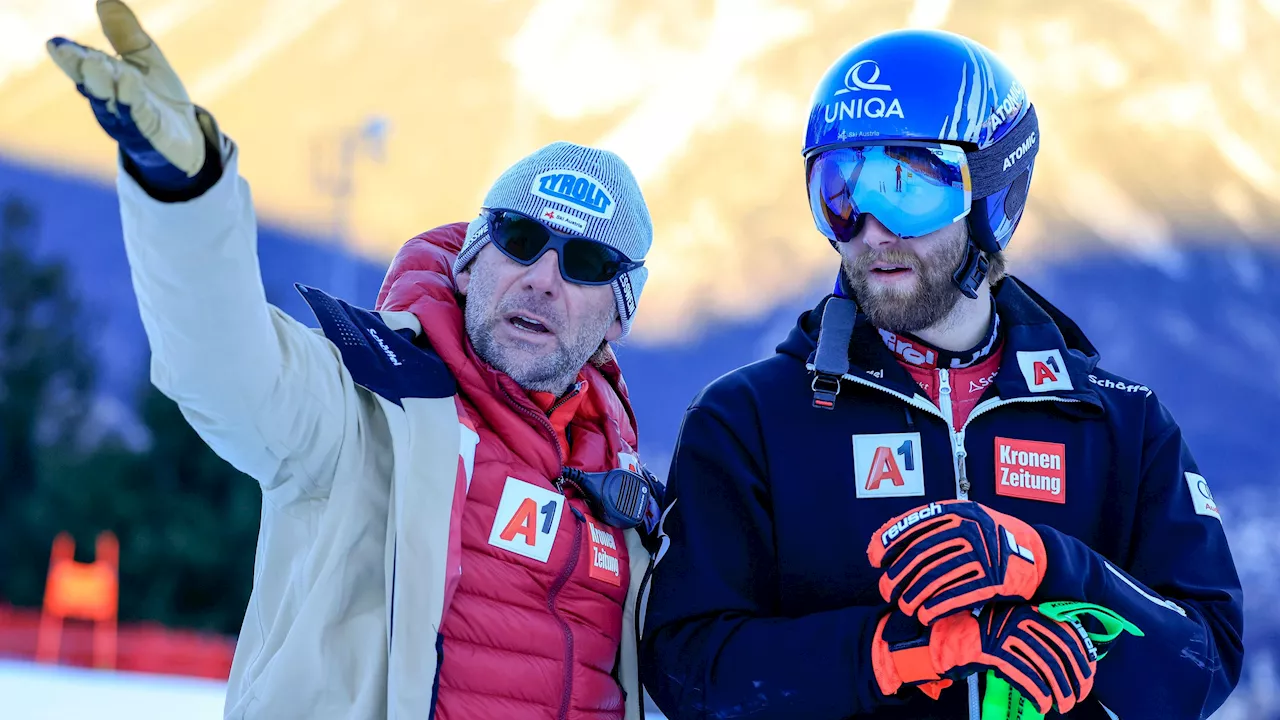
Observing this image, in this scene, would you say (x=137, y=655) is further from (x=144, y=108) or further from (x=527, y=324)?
(x=144, y=108)

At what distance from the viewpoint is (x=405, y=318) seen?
2.79m

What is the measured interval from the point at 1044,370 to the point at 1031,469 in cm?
23

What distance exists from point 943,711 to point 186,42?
82.5 ft

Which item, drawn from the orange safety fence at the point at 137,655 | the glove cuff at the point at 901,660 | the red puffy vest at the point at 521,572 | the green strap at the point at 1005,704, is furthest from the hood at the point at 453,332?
the orange safety fence at the point at 137,655

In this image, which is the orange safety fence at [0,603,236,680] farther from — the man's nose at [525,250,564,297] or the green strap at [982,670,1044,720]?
the green strap at [982,670,1044,720]

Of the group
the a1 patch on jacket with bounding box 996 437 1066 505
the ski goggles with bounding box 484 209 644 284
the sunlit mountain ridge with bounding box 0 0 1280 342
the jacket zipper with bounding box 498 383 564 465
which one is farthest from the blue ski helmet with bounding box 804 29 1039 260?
the sunlit mountain ridge with bounding box 0 0 1280 342

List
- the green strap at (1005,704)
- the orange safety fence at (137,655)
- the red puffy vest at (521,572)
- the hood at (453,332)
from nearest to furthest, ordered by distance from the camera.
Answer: the green strap at (1005,704) → the red puffy vest at (521,572) → the hood at (453,332) → the orange safety fence at (137,655)

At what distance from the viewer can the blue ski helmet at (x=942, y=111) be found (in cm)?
264

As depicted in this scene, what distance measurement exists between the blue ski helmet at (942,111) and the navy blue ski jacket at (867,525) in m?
0.29

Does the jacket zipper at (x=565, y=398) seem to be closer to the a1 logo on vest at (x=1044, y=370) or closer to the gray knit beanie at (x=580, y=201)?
the gray knit beanie at (x=580, y=201)

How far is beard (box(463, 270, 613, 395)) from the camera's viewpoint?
2.85 m

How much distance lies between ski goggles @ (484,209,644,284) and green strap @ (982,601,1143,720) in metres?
1.22

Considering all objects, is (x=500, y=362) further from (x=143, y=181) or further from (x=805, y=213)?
(x=805, y=213)

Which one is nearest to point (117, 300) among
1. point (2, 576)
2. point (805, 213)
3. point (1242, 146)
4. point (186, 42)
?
point (186, 42)
